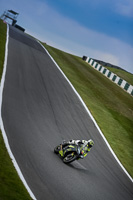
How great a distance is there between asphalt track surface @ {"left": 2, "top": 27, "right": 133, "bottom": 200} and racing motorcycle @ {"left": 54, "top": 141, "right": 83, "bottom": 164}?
0.24 meters

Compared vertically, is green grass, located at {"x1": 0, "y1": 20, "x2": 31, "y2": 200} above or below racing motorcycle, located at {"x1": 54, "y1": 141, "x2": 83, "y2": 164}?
below

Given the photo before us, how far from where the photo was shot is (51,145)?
1158cm

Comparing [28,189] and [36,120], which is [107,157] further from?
[28,189]

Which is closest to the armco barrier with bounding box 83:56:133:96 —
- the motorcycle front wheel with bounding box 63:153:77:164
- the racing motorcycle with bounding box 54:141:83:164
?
the racing motorcycle with bounding box 54:141:83:164

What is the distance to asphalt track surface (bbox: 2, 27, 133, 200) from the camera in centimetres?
884

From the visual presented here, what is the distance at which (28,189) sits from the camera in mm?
7660

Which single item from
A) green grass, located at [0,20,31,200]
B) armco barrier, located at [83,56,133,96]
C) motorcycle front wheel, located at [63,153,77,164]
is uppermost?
armco barrier, located at [83,56,133,96]

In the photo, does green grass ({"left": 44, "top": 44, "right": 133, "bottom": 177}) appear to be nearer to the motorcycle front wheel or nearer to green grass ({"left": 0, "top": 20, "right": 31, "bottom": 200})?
the motorcycle front wheel

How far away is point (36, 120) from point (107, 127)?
786cm

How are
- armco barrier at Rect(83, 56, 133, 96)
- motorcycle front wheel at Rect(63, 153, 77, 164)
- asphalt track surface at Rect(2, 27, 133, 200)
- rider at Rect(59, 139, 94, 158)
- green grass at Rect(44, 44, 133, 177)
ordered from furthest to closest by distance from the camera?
armco barrier at Rect(83, 56, 133, 96) → green grass at Rect(44, 44, 133, 177) → rider at Rect(59, 139, 94, 158) → motorcycle front wheel at Rect(63, 153, 77, 164) → asphalt track surface at Rect(2, 27, 133, 200)

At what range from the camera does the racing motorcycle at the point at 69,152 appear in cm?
1059

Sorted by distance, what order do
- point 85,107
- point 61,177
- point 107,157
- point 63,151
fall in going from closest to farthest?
1. point 61,177
2. point 63,151
3. point 107,157
4. point 85,107

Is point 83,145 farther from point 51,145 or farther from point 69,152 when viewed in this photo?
point 51,145

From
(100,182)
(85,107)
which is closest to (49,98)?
(85,107)
